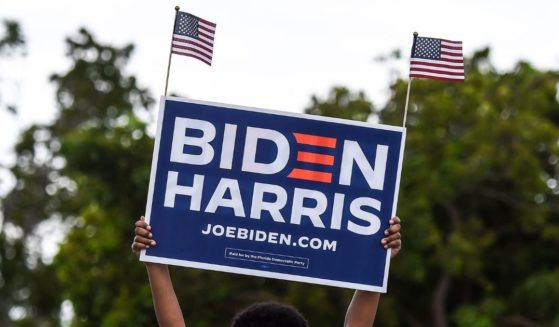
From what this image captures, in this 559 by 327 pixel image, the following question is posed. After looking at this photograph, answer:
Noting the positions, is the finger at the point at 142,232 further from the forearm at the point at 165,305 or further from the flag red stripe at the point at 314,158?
the flag red stripe at the point at 314,158

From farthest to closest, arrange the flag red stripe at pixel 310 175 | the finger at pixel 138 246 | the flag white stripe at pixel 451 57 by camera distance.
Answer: the flag white stripe at pixel 451 57 < the flag red stripe at pixel 310 175 < the finger at pixel 138 246

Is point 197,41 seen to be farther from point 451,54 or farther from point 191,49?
point 451,54

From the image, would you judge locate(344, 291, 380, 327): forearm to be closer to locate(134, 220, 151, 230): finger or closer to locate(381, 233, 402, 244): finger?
locate(381, 233, 402, 244): finger

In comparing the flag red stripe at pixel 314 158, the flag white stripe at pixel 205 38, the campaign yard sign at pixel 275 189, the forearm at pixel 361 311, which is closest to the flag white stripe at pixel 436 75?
the campaign yard sign at pixel 275 189

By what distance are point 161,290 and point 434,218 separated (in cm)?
2317

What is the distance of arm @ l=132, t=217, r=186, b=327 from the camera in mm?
4586

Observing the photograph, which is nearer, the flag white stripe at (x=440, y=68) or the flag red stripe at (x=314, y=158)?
the flag red stripe at (x=314, y=158)

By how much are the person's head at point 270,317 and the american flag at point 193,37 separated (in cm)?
206

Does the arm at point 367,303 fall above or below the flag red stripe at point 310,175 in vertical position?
below

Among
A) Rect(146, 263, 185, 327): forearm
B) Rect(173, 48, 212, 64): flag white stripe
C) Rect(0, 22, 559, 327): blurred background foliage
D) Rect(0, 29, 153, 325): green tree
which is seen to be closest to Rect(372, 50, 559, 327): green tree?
Rect(0, 22, 559, 327): blurred background foliage

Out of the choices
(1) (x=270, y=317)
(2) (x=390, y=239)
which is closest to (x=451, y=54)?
(2) (x=390, y=239)

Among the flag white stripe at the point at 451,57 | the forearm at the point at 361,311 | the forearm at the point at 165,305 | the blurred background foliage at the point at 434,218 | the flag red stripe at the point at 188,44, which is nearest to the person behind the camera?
the forearm at the point at 165,305

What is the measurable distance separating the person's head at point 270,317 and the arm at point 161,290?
0.69 m

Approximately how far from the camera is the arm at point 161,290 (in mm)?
4586
